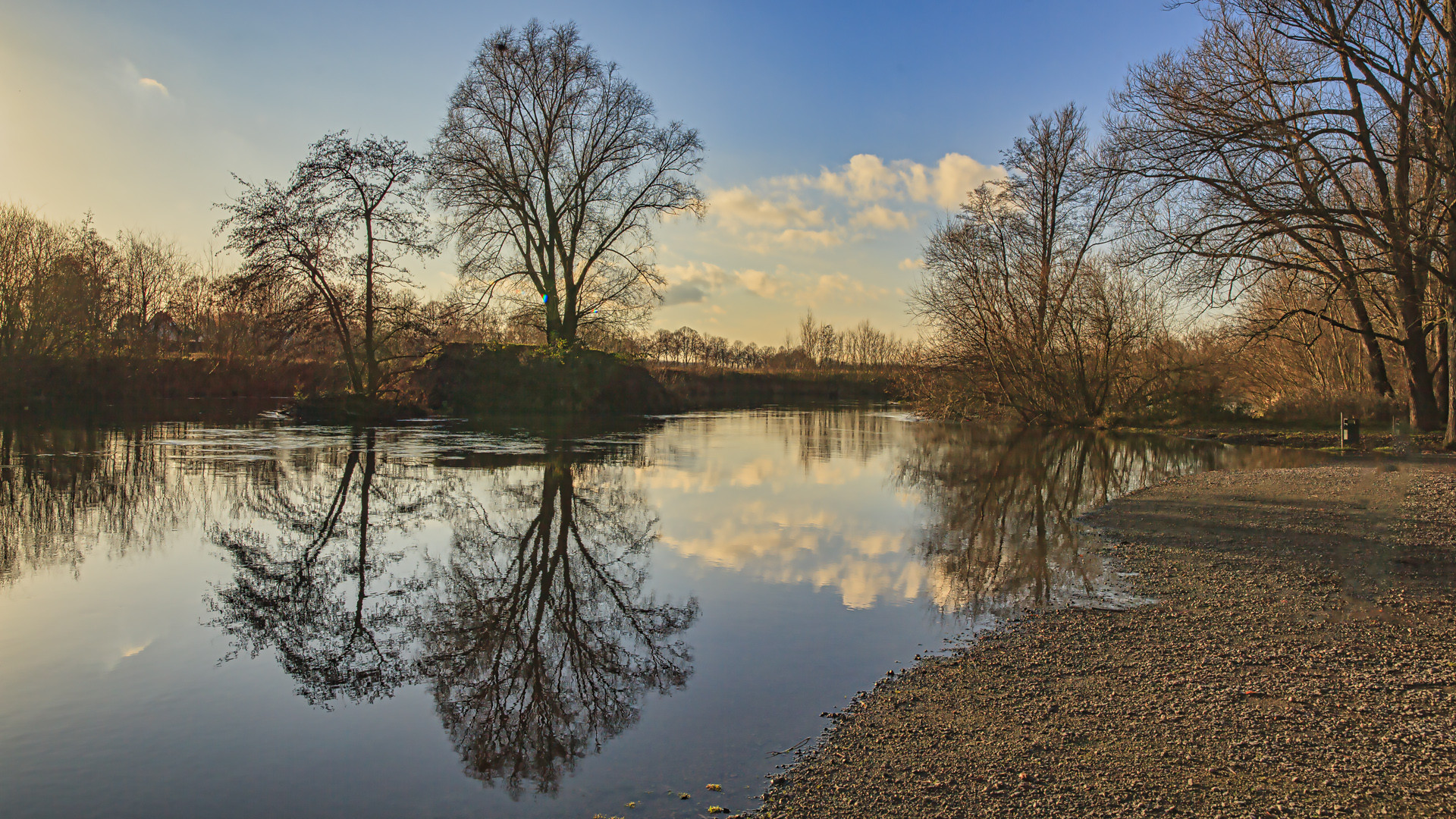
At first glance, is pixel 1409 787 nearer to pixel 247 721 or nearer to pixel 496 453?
pixel 247 721

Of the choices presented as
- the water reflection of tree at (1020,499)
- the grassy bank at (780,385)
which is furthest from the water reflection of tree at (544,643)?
the grassy bank at (780,385)

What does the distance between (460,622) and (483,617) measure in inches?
6.6

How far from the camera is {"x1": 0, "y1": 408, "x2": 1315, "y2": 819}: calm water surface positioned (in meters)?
3.32

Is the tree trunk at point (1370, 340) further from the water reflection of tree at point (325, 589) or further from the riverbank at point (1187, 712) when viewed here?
the water reflection of tree at point (325, 589)

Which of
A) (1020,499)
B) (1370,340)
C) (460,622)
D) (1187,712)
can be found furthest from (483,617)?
(1370,340)

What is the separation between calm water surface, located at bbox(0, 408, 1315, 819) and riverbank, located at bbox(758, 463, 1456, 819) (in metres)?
0.44

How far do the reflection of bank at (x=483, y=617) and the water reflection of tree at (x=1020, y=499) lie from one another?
2.67 m

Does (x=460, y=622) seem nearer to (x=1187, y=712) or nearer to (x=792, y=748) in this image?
(x=792, y=748)

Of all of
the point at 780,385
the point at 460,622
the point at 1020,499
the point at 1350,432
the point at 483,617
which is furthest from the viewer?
the point at 780,385

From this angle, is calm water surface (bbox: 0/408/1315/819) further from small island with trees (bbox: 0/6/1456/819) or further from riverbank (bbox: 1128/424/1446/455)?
riverbank (bbox: 1128/424/1446/455)

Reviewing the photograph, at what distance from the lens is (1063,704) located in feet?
12.5

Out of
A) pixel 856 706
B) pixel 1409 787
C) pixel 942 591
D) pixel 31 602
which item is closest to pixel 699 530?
pixel 942 591

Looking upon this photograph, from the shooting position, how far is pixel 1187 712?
3.69 meters

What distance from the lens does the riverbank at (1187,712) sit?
9.74ft
